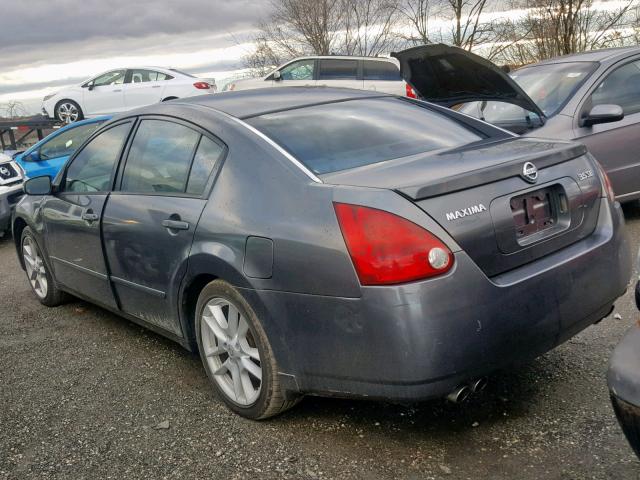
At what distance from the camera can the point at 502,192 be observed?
113 inches

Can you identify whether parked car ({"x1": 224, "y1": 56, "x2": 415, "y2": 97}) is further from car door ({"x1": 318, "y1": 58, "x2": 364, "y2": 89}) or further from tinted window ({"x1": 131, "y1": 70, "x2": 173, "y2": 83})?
tinted window ({"x1": 131, "y1": 70, "x2": 173, "y2": 83})

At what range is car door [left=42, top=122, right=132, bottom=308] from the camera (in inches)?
170

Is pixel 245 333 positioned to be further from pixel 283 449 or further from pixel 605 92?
pixel 605 92

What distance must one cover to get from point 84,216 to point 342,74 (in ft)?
41.3

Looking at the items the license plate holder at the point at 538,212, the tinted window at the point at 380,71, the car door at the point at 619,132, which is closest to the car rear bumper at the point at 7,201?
the car door at the point at 619,132

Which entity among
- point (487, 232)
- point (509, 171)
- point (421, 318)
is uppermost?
point (509, 171)

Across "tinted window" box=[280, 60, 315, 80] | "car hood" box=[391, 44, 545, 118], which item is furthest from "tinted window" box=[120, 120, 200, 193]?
"tinted window" box=[280, 60, 315, 80]

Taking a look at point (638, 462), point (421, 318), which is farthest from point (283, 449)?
point (638, 462)

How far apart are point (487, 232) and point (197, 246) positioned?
135 cm

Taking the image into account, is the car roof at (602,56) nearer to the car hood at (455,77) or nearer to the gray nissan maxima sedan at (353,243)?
the car hood at (455,77)

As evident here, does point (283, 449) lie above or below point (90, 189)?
below

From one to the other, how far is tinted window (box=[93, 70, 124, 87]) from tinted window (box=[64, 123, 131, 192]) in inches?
535

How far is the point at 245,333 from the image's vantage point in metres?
3.23

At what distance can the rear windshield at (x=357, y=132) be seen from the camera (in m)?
3.24
